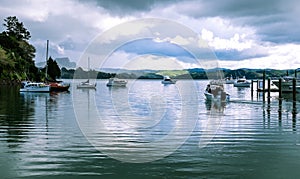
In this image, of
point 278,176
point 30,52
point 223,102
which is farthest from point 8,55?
point 278,176

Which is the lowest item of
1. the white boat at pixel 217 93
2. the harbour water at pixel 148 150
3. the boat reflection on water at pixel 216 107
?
the harbour water at pixel 148 150

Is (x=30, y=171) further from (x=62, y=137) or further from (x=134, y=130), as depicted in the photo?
(x=134, y=130)

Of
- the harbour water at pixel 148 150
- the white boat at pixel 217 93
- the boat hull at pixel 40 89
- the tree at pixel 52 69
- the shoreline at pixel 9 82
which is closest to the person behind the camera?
the harbour water at pixel 148 150

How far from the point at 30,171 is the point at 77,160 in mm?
1879

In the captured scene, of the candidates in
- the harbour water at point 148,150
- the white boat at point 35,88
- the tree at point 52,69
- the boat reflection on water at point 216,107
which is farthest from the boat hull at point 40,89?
the tree at point 52,69

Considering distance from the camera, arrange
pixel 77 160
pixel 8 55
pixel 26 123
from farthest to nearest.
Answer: pixel 8 55 → pixel 26 123 → pixel 77 160

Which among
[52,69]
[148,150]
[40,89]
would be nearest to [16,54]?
[52,69]

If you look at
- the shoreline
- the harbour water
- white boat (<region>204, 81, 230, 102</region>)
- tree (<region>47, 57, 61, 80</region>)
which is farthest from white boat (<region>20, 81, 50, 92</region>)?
tree (<region>47, 57, 61, 80</region>)

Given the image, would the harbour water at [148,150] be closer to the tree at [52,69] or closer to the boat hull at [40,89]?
the boat hull at [40,89]

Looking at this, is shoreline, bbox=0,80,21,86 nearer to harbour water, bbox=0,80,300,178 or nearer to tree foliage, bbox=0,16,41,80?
tree foliage, bbox=0,16,41,80

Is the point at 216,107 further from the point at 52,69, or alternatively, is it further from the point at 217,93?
the point at 52,69

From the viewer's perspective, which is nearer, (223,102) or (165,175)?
(165,175)

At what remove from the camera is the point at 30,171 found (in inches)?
448

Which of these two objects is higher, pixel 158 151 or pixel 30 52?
pixel 30 52
